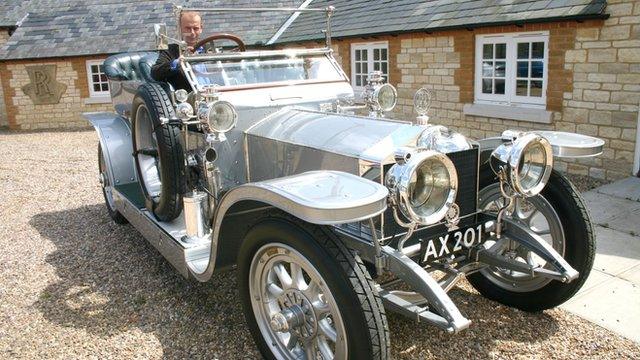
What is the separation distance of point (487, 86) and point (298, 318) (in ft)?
23.7

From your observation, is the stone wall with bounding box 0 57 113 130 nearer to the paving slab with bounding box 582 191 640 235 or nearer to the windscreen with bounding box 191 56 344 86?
the windscreen with bounding box 191 56 344 86

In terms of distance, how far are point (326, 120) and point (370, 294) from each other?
4.91ft

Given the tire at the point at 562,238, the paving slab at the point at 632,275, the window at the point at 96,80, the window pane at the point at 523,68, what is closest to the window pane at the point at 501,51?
the window pane at the point at 523,68

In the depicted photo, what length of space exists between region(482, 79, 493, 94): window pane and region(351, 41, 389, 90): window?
8.23 ft

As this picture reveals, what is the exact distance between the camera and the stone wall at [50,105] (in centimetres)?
1519

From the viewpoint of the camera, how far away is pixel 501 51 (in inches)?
332

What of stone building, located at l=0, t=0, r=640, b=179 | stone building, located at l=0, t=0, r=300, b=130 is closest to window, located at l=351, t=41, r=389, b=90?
stone building, located at l=0, t=0, r=640, b=179

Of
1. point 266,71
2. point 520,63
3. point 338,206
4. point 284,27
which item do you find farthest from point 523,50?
point 284,27

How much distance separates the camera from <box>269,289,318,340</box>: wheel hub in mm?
2561

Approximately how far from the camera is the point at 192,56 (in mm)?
4008

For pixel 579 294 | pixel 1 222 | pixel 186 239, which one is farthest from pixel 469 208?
pixel 1 222

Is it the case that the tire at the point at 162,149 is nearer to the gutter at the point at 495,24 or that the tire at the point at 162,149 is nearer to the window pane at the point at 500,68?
the gutter at the point at 495,24

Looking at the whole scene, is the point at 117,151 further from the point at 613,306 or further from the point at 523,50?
the point at 523,50

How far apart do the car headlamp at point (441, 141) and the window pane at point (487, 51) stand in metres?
6.34
